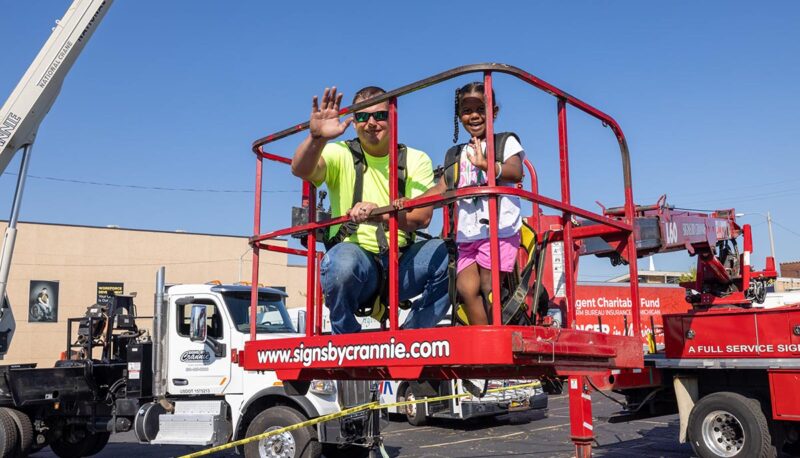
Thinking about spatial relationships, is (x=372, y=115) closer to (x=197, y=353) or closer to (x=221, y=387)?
(x=221, y=387)

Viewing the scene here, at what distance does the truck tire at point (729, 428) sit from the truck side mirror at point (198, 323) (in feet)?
22.3

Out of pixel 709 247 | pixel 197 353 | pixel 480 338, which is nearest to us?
pixel 480 338

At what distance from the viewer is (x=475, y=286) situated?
3977 mm

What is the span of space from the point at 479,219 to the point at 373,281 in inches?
31.6

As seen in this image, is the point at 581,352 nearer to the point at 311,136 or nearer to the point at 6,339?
the point at 311,136

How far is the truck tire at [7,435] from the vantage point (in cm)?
1100

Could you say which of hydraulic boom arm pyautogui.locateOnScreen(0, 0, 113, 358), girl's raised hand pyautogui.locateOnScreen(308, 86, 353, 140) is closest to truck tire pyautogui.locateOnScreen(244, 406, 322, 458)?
hydraulic boom arm pyautogui.locateOnScreen(0, 0, 113, 358)

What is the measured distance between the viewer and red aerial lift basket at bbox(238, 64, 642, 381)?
3.49 metres

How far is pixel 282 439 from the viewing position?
955cm

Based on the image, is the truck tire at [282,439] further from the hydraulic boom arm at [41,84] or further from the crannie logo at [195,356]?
the hydraulic boom arm at [41,84]

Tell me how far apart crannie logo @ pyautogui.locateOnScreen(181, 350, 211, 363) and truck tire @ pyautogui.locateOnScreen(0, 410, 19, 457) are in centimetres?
289

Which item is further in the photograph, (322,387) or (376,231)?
(322,387)

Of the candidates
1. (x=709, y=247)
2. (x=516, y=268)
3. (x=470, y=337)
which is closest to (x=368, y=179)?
(x=516, y=268)

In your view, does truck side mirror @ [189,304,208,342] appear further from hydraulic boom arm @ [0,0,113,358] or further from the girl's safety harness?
the girl's safety harness
